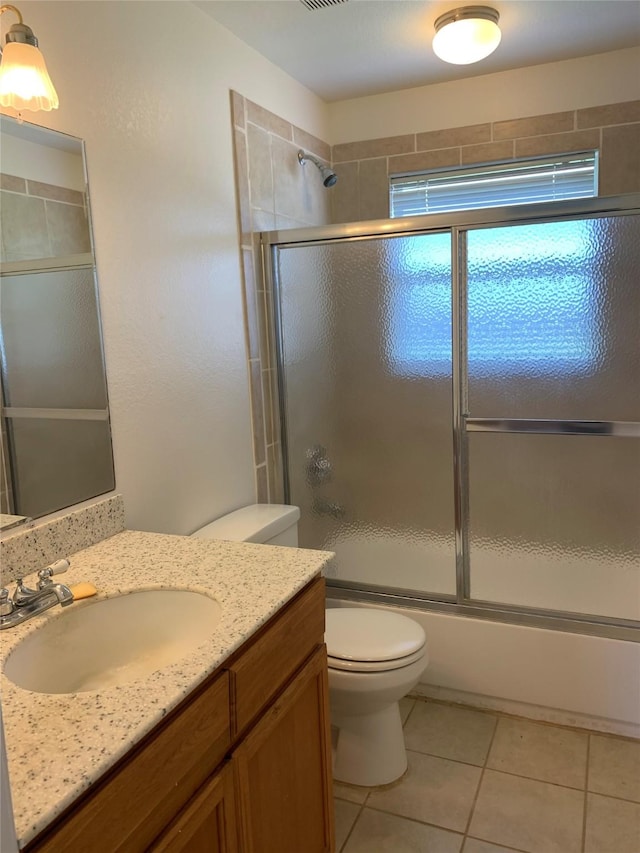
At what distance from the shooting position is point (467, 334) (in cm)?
226

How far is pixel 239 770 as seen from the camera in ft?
3.86

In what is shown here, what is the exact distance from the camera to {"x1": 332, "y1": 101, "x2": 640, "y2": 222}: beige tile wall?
2594mm

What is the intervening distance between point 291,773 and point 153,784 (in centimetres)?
51

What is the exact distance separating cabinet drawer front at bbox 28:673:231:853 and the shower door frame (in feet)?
4.66

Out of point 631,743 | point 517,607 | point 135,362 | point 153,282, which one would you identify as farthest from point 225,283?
point 631,743

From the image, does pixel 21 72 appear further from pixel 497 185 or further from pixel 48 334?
pixel 497 185

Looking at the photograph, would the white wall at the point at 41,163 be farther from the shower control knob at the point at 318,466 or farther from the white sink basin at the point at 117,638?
A: the shower control knob at the point at 318,466

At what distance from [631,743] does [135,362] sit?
6.52 ft

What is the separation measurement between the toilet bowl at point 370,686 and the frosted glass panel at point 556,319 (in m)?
0.84

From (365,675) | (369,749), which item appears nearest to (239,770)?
(365,675)

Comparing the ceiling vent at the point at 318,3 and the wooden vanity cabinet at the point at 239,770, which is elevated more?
the ceiling vent at the point at 318,3

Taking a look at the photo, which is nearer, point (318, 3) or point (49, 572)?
point (49, 572)

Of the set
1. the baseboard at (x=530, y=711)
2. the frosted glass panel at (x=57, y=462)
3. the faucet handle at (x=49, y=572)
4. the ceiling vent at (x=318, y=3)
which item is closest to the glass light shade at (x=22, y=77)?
the frosted glass panel at (x=57, y=462)

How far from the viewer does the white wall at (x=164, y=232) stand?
167 centimetres
